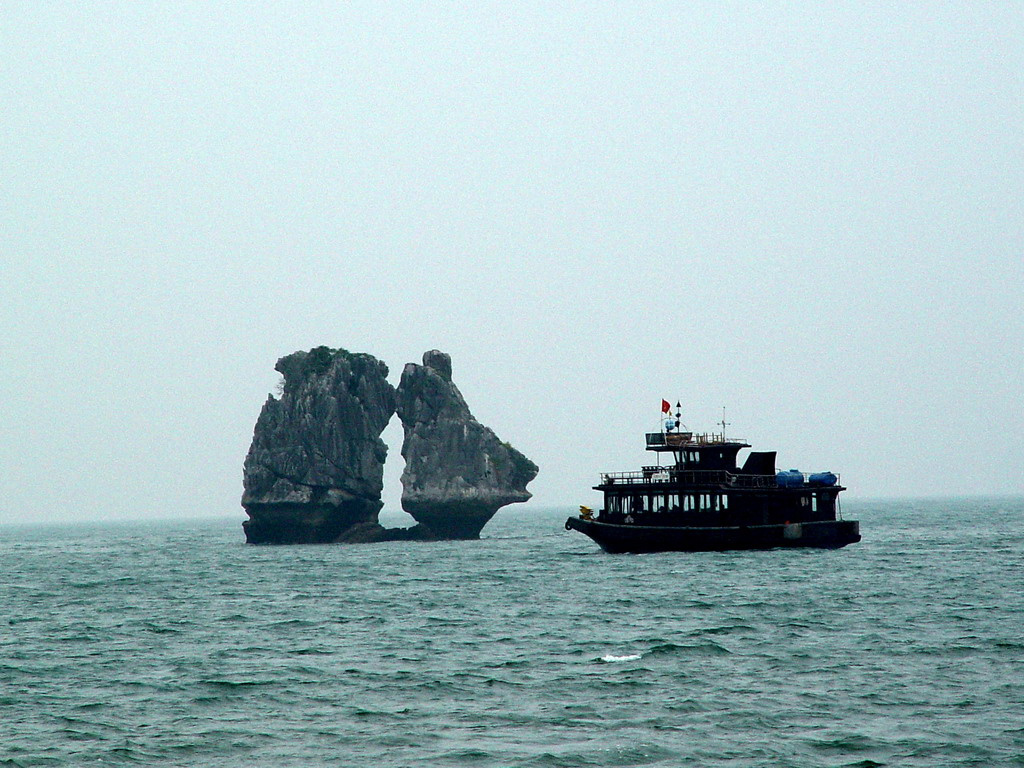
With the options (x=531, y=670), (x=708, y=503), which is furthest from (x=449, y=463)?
(x=531, y=670)

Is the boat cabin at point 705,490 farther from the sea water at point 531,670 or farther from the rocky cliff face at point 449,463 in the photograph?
the rocky cliff face at point 449,463

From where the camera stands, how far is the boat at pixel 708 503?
67.1 m

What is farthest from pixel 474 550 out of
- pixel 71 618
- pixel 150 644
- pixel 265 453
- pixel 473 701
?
pixel 473 701

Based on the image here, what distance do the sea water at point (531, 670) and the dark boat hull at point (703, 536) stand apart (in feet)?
20.6

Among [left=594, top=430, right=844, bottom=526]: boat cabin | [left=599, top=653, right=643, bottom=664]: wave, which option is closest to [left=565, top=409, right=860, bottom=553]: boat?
[left=594, top=430, right=844, bottom=526]: boat cabin

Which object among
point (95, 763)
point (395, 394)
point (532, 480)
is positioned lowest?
point (95, 763)

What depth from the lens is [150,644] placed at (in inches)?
1522

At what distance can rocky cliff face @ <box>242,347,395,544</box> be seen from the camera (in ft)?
302

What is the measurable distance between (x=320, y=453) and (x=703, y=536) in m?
35.3

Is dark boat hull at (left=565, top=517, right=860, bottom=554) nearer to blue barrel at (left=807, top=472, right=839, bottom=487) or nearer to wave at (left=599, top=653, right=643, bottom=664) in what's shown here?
blue barrel at (left=807, top=472, right=839, bottom=487)

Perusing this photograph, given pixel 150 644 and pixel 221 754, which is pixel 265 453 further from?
pixel 221 754

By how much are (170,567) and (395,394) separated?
2586cm

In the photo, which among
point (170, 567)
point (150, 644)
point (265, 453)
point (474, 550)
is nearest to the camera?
point (150, 644)

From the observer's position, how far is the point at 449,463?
92.1 metres
